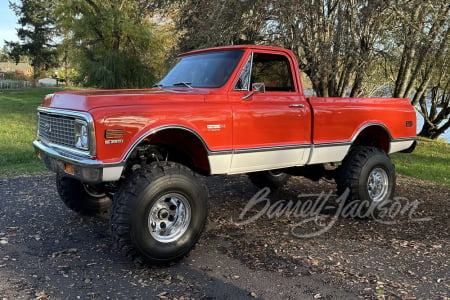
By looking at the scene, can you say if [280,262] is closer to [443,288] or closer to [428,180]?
[443,288]

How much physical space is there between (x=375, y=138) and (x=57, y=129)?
4.44 metres

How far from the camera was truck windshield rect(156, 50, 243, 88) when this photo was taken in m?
4.88

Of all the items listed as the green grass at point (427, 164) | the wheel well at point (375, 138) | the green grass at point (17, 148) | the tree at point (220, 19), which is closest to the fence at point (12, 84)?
the green grass at point (17, 148)

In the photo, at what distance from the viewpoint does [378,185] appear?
611 centimetres

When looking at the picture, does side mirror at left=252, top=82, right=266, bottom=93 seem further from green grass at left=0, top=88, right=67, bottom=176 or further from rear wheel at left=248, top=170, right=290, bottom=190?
green grass at left=0, top=88, right=67, bottom=176

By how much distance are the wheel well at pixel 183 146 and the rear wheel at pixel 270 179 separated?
222 centimetres

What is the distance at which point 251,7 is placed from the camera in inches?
387

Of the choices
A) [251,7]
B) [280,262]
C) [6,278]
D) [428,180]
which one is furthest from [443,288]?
[251,7]

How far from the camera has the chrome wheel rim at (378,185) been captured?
6.00m

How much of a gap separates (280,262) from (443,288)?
1435mm

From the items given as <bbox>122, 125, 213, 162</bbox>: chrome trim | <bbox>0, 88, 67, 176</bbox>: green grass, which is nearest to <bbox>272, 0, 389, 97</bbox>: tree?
<bbox>122, 125, 213, 162</bbox>: chrome trim

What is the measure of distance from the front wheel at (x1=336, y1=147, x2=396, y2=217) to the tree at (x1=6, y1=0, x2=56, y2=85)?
54.2m

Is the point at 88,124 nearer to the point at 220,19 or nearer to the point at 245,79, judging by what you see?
the point at 245,79

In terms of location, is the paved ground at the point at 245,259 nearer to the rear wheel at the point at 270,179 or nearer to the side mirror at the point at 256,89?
the rear wheel at the point at 270,179
